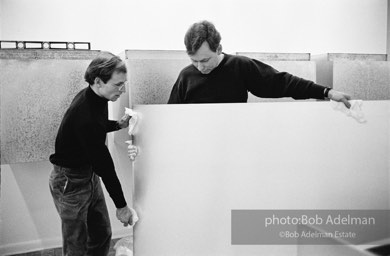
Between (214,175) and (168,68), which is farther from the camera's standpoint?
(168,68)

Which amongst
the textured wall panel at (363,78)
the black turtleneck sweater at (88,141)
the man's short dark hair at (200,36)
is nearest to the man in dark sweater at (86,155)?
the black turtleneck sweater at (88,141)

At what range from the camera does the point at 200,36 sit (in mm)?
1310

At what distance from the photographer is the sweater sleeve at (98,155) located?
1.20 m

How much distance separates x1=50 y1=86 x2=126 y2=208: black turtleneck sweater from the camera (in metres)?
1.20

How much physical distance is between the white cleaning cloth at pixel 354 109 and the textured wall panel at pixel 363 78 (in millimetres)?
649

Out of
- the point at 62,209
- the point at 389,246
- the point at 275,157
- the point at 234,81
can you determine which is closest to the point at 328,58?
the point at 234,81

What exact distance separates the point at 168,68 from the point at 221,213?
73 cm

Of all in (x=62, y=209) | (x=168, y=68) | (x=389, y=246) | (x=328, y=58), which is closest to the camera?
(x=389, y=246)

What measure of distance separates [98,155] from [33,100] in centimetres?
62

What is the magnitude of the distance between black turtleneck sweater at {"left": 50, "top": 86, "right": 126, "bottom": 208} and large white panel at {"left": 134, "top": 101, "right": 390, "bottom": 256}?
0.30 feet

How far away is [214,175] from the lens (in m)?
1.25

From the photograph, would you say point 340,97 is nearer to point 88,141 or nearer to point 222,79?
point 222,79

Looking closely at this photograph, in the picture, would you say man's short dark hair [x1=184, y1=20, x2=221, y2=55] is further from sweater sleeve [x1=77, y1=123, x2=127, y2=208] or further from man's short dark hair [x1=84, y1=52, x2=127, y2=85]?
sweater sleeve [x1=77, y1=123, x2=127, y2=208]

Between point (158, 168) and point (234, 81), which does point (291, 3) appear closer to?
point (234, 81)
